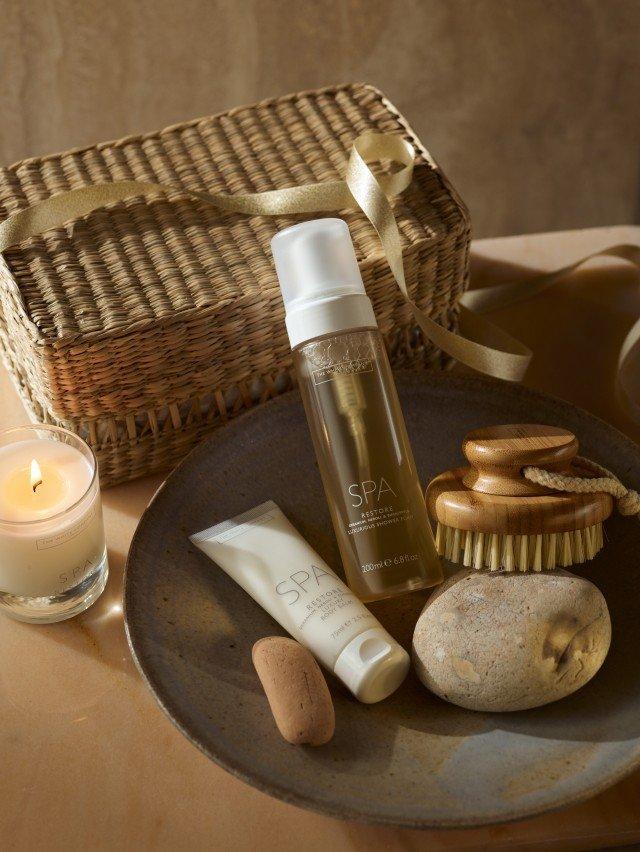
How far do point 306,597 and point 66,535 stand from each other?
0.13m

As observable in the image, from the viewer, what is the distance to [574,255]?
31.9 inches

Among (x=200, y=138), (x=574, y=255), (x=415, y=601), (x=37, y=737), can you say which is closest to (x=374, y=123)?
(x=200, y=138)

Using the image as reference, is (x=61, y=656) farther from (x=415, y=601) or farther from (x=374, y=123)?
(x=374, y=123)

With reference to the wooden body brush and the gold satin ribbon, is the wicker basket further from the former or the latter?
the wooden body brush

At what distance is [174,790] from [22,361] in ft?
0.93

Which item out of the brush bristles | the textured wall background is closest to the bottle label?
the brush bristles

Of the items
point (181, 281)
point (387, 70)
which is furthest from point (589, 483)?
point (387, 70)

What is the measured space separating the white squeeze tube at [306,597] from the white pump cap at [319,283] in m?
0.11

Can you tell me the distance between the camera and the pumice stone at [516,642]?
0.47 metres

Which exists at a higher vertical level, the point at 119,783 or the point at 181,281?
the point at 181,281

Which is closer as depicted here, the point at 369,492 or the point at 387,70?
the point at 369,492

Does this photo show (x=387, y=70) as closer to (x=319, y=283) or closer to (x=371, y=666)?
(x=319, y=283)

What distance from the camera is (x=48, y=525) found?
1.68ft

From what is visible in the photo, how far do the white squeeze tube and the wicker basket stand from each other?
0.09 metres
